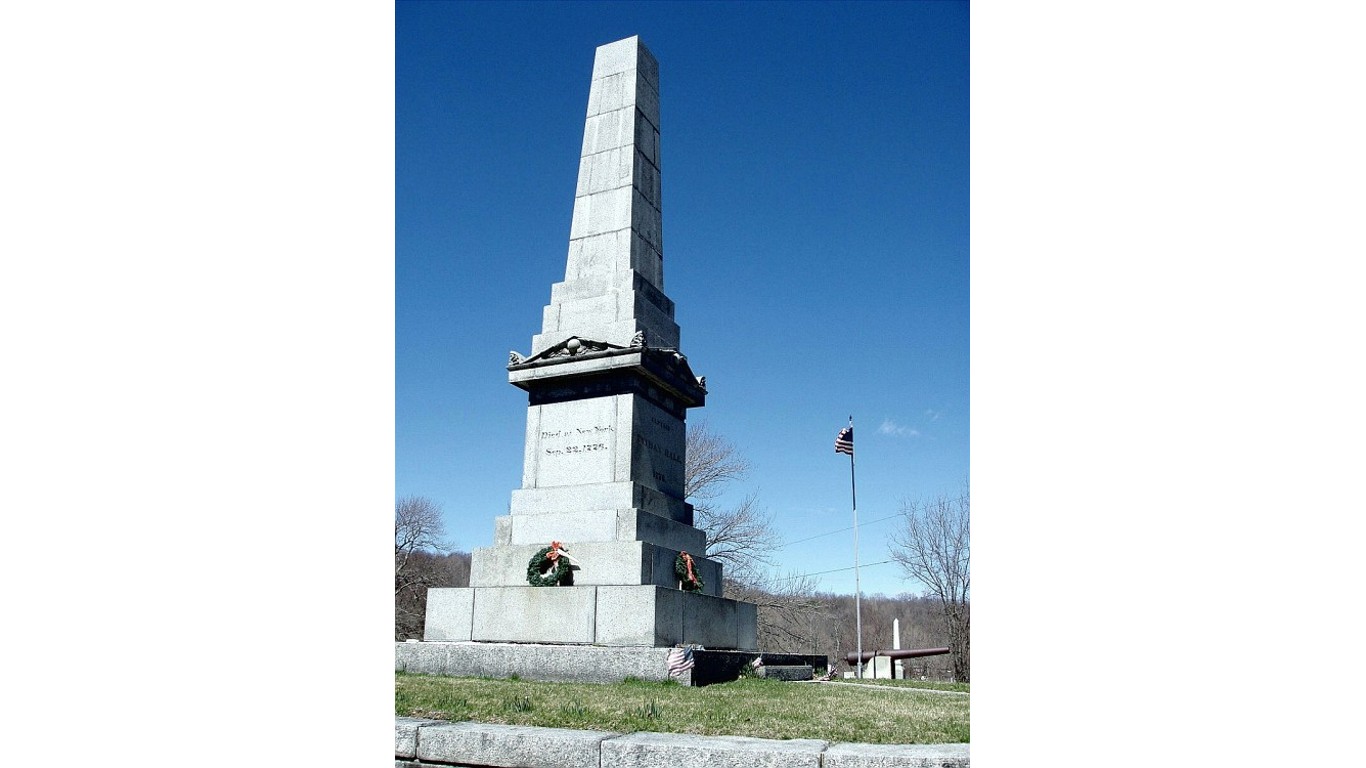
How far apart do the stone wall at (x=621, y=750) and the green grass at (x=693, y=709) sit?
1.14ft

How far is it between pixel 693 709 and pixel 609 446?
552 centimetres

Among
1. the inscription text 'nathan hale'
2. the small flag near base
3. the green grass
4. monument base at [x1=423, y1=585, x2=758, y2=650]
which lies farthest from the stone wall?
the inscription text 'nathan hale'

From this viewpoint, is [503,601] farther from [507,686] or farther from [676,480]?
[676,480]

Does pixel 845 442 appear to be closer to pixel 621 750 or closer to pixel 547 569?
pixel 547 569

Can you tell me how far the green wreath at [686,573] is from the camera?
35.4ft

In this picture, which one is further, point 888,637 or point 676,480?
point 888,637

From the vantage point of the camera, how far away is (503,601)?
10062 millimetres

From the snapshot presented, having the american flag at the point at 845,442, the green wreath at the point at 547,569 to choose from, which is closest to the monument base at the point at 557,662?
the green wreath at the point at 547,569

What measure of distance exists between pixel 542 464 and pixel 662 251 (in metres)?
3.87

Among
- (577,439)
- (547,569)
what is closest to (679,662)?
(547,569)

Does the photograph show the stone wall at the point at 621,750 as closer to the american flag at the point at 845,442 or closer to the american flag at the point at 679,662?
the american flag at the point at 679,662

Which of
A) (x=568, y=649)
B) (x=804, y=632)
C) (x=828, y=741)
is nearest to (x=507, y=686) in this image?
A: (x=568, y=649)

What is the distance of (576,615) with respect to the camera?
9602 mm

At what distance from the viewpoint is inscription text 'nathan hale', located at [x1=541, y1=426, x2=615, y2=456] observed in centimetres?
1127
